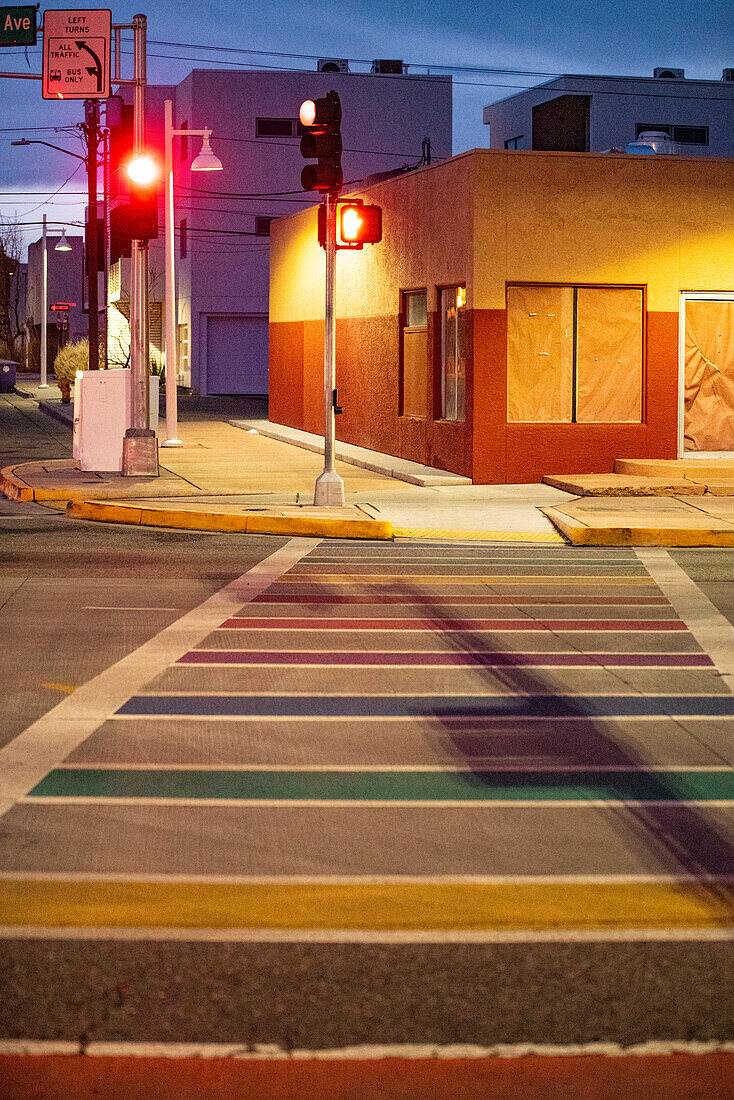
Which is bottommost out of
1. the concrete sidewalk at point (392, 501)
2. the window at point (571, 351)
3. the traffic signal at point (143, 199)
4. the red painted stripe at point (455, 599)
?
the red painted stripe at point (455, 599)

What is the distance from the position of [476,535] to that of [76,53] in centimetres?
1024

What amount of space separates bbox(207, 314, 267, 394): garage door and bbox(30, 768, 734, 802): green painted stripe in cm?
5636

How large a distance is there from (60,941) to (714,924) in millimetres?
2000

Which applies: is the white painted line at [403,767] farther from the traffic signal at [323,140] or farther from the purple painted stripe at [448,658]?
the traffic signal at [323,140]

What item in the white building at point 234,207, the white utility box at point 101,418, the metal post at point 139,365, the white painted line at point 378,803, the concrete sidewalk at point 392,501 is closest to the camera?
the white painted line at point 378,803

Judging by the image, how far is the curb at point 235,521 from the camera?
1670 cm

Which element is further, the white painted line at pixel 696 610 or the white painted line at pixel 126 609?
the white painted line at pixel 126 609

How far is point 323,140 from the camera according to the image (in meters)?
17.9

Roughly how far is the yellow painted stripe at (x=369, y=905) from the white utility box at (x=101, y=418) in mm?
17868

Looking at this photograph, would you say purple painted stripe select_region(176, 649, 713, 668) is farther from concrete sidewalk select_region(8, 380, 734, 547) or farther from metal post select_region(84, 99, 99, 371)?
metal post select_region(84, 99, 99, 371)

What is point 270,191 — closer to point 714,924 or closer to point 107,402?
point 107,402

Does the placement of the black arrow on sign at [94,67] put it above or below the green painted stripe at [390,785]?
above

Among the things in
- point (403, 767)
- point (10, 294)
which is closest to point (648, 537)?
point (403, 767)

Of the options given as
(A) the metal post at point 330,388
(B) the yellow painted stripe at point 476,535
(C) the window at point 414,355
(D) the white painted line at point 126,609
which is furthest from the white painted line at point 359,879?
(C) the window at point 414,355
